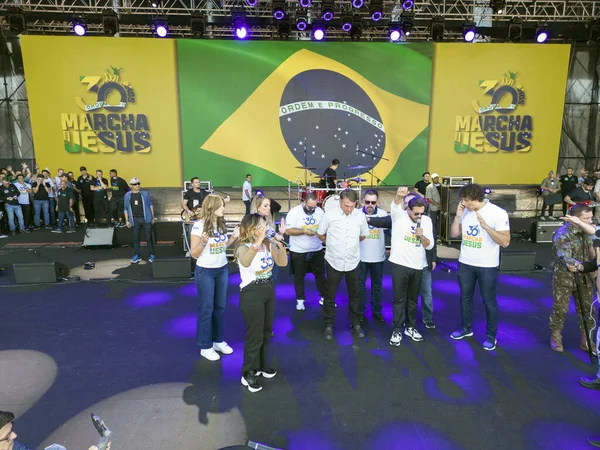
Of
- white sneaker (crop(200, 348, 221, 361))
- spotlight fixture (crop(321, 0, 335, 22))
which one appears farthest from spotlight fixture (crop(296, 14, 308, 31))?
white sneaker (crop(200, 348, 221, 361))

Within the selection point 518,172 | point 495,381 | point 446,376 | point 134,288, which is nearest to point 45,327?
point 134,288

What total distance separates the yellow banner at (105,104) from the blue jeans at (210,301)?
33.3ft

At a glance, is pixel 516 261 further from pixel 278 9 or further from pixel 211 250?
pixel 278 9

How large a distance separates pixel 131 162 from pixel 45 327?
29.9 feet

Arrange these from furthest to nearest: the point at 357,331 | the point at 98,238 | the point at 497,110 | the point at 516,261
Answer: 1. the point at 497,110
2. the point at 98,238
3. the point at 516,261
4. the point at 357,331

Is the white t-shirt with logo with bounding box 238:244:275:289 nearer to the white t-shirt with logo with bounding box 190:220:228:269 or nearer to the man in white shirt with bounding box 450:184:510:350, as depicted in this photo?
the white t-shirt with logo with bounding box 190:220:228:269

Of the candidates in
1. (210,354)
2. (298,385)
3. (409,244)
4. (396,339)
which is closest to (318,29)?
(409,244)

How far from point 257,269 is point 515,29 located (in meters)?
12.8

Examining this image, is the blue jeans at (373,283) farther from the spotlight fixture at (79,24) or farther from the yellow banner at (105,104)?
the spotlight fixture at (79,24)

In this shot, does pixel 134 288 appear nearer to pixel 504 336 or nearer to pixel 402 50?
pixel 504 336

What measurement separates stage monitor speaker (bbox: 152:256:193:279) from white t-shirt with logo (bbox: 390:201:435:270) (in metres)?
4.22

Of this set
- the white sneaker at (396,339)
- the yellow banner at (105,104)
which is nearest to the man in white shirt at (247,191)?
the yellow banner at (105,104)

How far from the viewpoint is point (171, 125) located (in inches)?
531

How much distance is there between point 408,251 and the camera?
4.62 metres
